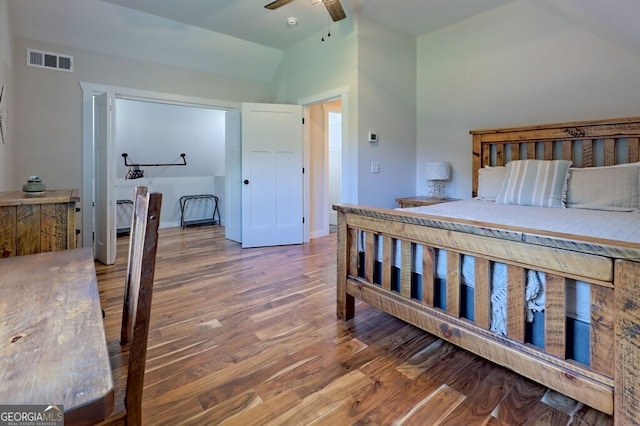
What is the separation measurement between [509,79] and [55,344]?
4246 mm

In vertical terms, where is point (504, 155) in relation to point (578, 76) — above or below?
below

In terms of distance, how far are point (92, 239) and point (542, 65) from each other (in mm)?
5221

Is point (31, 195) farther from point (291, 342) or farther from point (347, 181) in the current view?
point (347, 181)

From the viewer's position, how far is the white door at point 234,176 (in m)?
4.80

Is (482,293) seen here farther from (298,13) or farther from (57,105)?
(57,105)

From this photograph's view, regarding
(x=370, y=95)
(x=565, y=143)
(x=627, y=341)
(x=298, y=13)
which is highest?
(x=298, y=13)

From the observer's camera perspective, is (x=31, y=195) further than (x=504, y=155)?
No

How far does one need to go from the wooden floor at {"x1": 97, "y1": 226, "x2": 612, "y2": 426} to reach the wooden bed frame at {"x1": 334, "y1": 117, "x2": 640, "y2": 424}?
214mm

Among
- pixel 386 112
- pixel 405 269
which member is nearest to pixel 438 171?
pixel 386 112

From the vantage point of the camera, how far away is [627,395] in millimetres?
1130

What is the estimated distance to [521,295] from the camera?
1.42 m

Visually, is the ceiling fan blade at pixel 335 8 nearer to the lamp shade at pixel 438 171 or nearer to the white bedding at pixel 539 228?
the white bedding at pixel 539 228

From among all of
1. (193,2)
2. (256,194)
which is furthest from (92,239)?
(193,2)

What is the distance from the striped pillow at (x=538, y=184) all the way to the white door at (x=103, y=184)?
4.01 m
